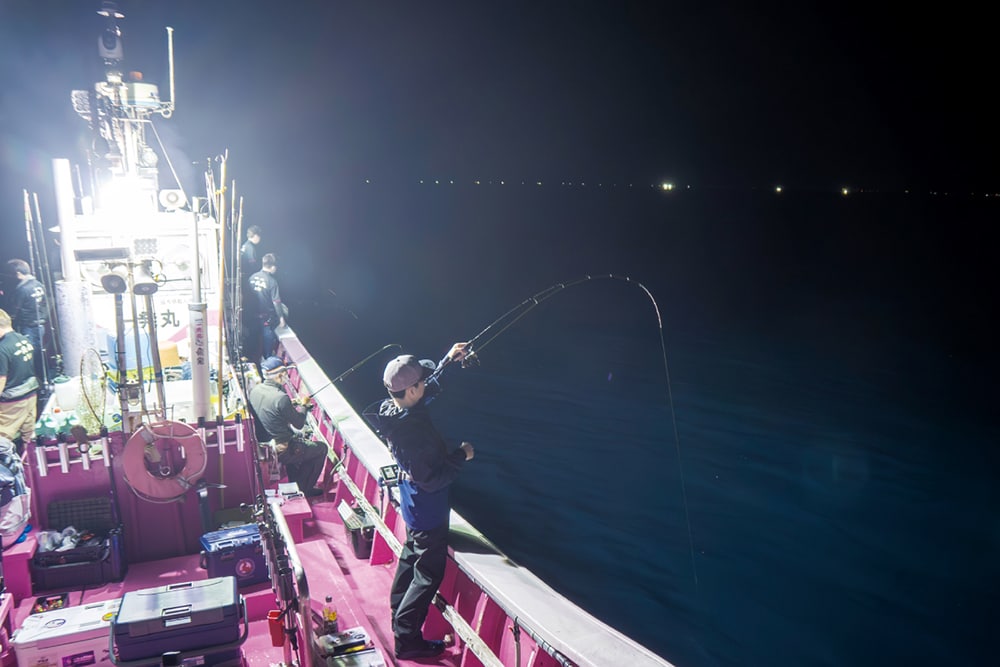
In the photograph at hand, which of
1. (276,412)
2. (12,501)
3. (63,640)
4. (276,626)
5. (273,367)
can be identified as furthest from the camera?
(273,367)

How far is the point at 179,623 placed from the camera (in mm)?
3803

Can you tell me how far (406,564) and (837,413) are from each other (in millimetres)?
13936

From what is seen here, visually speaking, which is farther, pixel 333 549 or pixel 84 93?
pixel 84 93

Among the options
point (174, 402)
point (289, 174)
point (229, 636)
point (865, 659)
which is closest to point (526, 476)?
point (865, 659)

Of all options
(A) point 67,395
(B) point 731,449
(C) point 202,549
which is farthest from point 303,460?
(B) point 731,449

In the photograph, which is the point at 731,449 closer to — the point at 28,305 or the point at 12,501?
the point at 12,501

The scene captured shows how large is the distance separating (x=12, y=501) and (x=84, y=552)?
0.79 meters

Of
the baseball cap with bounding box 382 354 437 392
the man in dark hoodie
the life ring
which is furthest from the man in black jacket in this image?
the baseball cap with bounding box 382 354 437 392

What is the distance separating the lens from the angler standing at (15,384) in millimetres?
7043

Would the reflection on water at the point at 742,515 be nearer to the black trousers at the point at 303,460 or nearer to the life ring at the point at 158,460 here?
the black trousers at the point at 303,460

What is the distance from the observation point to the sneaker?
4703mm

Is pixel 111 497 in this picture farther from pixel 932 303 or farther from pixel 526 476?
pixel 932 303

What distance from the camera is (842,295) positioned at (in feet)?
111

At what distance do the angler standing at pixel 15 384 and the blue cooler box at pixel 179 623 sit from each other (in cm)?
418
